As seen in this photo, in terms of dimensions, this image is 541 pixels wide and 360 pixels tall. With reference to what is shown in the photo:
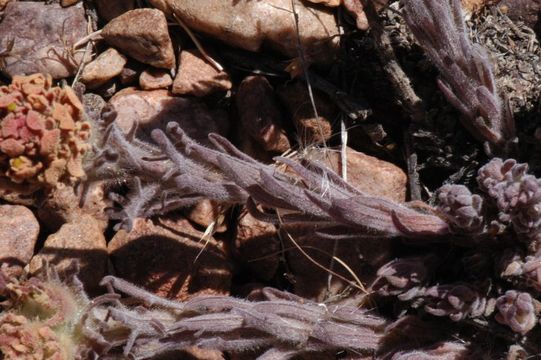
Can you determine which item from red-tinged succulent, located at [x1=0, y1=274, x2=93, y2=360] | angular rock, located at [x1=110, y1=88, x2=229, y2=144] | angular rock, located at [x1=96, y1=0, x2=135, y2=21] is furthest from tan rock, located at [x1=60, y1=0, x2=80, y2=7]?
red-tinged succulent, located at [x1=0, y1=274, x2=93, y2=360]

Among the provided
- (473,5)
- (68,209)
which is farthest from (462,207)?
(68,209)

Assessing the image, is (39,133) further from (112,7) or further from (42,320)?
(112,7)

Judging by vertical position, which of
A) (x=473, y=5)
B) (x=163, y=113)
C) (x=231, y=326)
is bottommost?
(x=231, y=326)

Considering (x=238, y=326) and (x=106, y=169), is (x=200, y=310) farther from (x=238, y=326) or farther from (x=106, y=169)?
(x=106, y=169)

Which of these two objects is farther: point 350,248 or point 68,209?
point 68,209

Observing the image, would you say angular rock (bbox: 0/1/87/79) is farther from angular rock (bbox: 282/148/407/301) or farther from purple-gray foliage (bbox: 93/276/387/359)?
angular rock (bbox: 282/148/407/301)

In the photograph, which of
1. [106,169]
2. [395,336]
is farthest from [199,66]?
[395,336]

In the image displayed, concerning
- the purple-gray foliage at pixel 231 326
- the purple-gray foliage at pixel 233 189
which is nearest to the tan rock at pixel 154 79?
the purple-gray foliage at pixel 233 189
